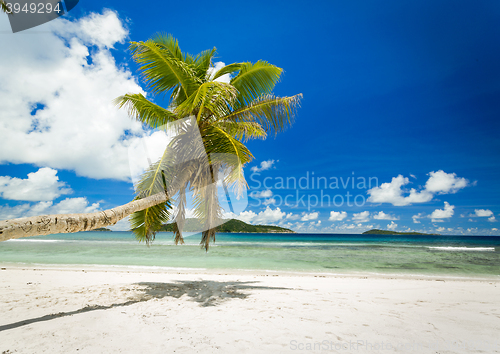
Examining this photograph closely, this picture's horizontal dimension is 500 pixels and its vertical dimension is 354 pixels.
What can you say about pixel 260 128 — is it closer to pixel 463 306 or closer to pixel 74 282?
pixel 463 306

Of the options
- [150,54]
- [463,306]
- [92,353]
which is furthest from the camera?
[150,54]

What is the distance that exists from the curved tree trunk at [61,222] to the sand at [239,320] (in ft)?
4.49

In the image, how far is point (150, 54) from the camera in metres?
5.64

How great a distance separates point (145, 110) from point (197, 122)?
1.68 meters

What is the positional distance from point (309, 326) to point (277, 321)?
1.67 ft

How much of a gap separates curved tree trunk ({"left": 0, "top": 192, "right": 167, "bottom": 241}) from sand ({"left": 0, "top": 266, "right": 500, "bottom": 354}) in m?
1.37

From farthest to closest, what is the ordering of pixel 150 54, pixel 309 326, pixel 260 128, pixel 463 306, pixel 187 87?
1. pixel 260 128
2. pixel 187 87
3. pixel 150 54
4. pixel 463 306
5. pixel 309 326

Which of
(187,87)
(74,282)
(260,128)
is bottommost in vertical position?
(74,282)

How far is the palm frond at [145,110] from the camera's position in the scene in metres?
5.84

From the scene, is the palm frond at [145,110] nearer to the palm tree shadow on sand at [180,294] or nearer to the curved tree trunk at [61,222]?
the curved tree trunk at [61,222]

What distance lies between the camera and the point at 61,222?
3.38 meters

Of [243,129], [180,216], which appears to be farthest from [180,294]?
[243,129]

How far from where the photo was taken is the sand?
3.07 meters

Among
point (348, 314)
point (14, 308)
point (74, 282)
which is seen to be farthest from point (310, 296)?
point (74, 282)
